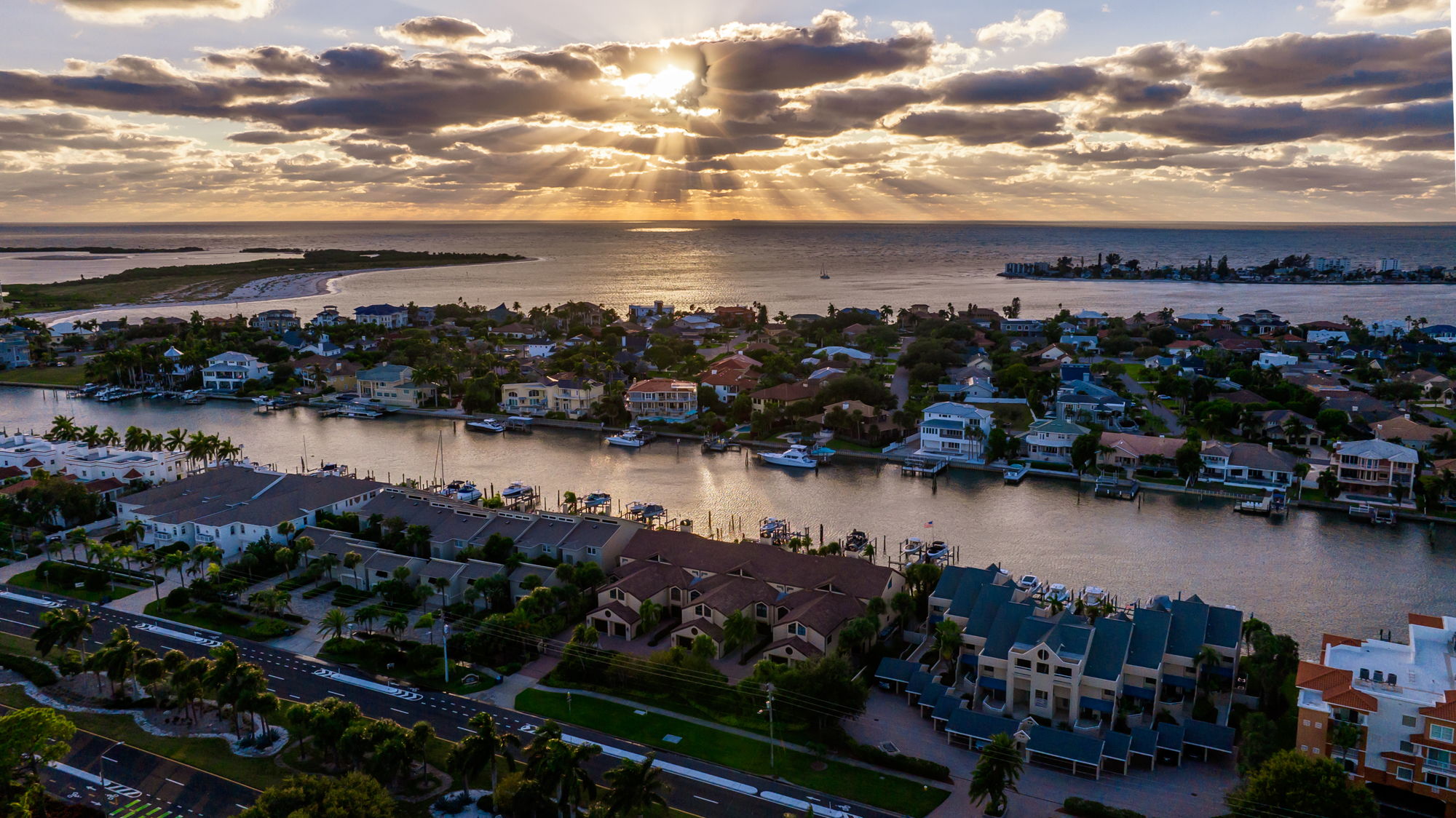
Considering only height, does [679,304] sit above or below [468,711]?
above

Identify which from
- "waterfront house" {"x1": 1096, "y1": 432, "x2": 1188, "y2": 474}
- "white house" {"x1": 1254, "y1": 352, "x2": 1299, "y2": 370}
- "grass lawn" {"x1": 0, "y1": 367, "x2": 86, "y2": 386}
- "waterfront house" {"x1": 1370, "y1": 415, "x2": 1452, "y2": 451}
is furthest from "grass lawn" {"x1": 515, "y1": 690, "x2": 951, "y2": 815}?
"grass lawn" {"x1": 0, "y1": 367, "x2": 86, "y2": 386}

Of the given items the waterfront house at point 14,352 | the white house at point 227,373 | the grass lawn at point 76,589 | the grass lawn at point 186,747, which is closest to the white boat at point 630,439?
the grass lawn at point 76,589

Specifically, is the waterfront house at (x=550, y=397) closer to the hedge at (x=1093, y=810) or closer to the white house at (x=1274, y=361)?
the hedge at (x=1093, y=810)

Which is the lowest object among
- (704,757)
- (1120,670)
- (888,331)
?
(704,757)

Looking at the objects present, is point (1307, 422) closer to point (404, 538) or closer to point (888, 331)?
point (888, 331)

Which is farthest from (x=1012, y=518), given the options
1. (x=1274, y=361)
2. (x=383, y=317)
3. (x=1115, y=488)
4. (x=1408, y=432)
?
(x=383, y=317)

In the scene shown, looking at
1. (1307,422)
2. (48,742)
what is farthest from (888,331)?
(48,742)
